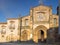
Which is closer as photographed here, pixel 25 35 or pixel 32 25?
pixel 32 25

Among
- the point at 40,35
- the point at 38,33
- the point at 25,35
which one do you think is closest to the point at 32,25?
the point at 38,33

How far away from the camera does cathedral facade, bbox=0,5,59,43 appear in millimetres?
40000

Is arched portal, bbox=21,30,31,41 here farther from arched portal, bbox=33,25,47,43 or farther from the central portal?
the central portal

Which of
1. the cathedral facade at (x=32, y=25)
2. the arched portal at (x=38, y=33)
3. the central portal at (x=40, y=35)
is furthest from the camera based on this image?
the central portal at (x=40, y=35)

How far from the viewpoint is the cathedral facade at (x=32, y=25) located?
4000 cm

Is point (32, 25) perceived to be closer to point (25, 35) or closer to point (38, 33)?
point (38, 33)

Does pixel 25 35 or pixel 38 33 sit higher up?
pixel 38 33

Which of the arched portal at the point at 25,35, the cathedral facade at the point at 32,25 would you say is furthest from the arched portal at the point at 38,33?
the arched portal at the point at 25,35

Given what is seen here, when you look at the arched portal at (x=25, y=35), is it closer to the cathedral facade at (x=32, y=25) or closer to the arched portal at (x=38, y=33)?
the cathedral facade at (x=32, y=25)

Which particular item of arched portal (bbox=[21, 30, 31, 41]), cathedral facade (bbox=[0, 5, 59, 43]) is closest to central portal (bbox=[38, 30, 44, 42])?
cathedral facade (bbox=[0, 5, 59, 43])

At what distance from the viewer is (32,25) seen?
133 feet

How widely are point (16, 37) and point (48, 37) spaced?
7.72m

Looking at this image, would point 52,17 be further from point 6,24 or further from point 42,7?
point 6,24

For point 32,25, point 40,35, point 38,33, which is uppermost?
point 32,25
